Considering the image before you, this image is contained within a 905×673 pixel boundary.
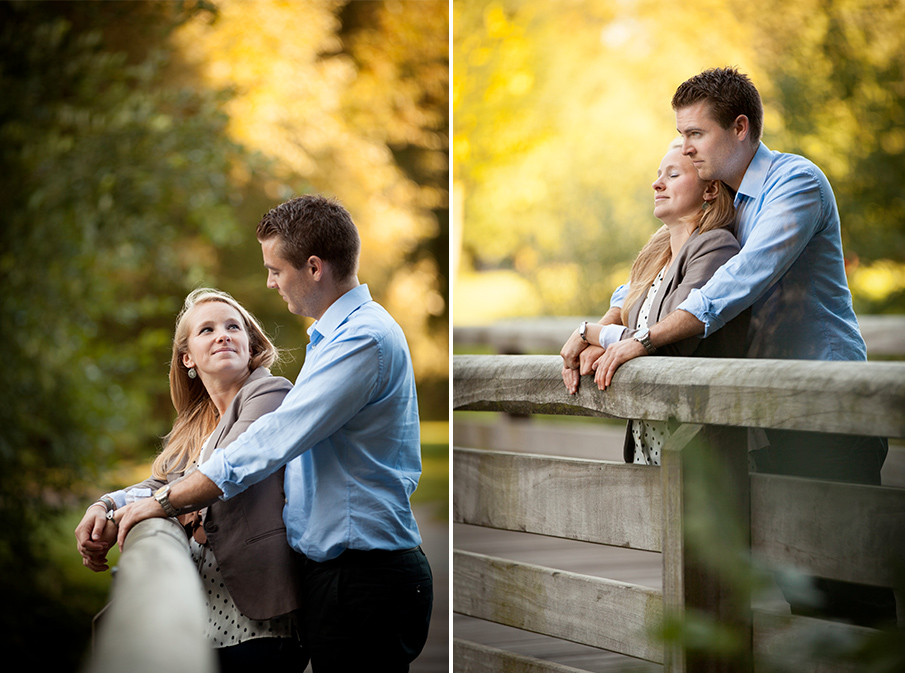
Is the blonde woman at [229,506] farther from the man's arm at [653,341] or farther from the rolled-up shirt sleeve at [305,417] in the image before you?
the man's arm at [653,341]

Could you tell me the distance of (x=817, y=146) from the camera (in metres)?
4.96

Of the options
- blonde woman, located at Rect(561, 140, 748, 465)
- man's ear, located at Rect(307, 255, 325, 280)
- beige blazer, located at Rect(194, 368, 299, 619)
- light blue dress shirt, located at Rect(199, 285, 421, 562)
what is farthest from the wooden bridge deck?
man's ear, located at Rect(307, 255, 325, 280)

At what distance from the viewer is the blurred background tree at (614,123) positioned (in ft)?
15.5

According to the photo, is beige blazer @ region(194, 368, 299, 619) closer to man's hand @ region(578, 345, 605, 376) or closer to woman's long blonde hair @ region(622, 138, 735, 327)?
man's hand @ region(578, 345, 605, 376)

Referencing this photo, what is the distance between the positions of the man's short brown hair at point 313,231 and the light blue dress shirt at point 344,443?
0.08 meters

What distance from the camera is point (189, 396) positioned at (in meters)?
1.66

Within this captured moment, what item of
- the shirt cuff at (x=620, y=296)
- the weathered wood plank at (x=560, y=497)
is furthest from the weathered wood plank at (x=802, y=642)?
the shirt cuff at (x=620, y=296)

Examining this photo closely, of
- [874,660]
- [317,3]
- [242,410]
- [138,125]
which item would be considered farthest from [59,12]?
[874,660]

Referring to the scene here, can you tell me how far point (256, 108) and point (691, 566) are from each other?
3291 mm

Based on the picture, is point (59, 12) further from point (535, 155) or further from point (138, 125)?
point (535, 155)

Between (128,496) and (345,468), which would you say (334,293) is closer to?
(345,468)

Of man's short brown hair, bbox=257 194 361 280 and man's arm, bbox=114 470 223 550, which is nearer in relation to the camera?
man's arm, bbox=114 470 223 550

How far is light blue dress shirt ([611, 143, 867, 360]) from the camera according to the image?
4.20 feet

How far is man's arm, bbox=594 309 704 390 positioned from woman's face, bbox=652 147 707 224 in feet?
0.69
